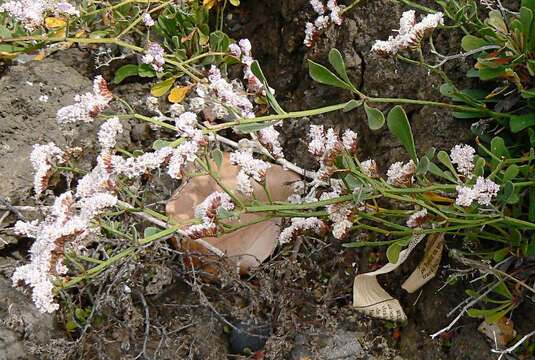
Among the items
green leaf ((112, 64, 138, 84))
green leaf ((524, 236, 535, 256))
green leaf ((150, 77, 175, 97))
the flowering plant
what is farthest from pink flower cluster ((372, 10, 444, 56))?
green leaf ((112, 64, 138, 84))

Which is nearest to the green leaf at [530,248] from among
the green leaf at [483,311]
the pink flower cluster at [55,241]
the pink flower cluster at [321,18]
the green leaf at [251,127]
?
the green leaf at [483,311]

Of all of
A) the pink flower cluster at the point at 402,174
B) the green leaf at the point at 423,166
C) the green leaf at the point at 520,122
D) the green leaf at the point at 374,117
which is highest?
the green leaf at the point at 374,117

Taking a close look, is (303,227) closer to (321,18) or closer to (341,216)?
(341,216)

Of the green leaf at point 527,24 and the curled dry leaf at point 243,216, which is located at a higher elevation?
the green leaf at point 527,24

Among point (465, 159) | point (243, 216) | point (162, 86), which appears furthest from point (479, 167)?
point (162, 86)

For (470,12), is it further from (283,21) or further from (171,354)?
(171,354)

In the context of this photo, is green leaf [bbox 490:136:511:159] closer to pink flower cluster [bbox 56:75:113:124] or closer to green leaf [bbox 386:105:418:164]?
green leaf [bbox 386:105:418:164]

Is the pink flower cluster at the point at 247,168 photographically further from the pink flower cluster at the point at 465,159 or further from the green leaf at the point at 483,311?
the green leaf at the point at 483,311
